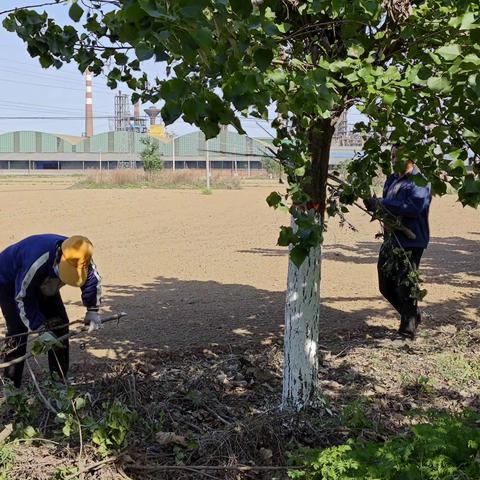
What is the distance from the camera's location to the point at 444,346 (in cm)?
639

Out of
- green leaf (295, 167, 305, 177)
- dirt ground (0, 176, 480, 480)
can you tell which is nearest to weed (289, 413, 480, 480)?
dirt ground (0, 176, 480, 480)

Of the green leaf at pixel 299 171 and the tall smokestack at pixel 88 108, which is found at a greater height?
the tall smokestack at pixel 88 108

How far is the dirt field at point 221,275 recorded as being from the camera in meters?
7.41

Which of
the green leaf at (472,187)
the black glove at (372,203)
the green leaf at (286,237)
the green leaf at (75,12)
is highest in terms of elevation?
the green leaf at (75,12)

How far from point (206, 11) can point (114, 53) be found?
3.09 m

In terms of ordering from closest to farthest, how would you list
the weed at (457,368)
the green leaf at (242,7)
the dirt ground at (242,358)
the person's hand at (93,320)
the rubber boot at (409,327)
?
the green leaf at (242,7) < the dirt ground at (242,358) < the person's hand at (93,320) < the weed at (457,368) < the rubber boot at (409,327)

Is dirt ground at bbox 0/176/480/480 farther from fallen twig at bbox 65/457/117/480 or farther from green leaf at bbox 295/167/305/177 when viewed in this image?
green leaf at bbox 295/167/305/177

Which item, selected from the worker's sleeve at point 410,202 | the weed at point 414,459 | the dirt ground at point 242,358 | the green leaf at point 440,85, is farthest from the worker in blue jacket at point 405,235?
the green leaf at point 440,85

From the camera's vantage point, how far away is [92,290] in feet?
17.1

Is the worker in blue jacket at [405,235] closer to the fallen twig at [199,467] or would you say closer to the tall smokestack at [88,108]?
the fallen twig at [199,467]

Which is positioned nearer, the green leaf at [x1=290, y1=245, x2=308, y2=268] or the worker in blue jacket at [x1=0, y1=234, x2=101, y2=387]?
the green leaf at [x1=290, y1=245, x2=308, y2=268]

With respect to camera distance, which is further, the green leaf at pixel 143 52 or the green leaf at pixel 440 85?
the green leaf at pixel 440 85

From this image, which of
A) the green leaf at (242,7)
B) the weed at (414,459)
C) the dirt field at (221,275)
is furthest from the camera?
the dirt field at (221,275)

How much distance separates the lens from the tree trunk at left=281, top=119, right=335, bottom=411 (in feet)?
13.9
